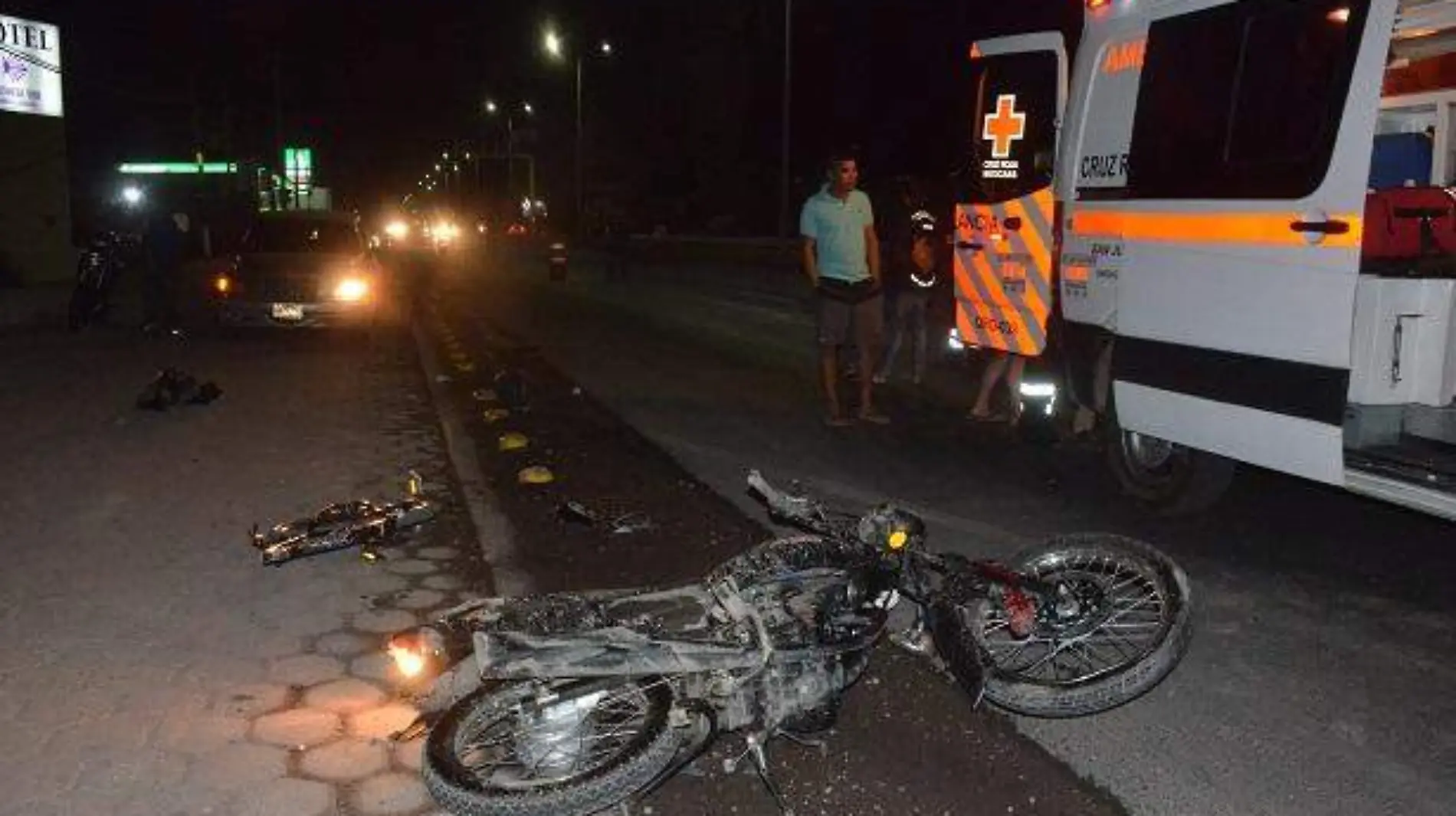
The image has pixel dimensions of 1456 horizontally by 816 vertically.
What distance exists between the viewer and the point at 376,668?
4523 millimetres

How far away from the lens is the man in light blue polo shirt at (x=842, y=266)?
904cm

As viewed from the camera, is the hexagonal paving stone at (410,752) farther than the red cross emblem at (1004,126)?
No

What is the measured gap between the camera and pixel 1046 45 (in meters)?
8.10

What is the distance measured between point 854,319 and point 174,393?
220 inches

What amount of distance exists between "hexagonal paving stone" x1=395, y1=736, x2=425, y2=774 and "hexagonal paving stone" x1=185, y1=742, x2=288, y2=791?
337 millimetres

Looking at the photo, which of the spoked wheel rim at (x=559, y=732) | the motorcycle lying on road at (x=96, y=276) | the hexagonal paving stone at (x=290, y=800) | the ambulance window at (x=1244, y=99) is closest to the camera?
the spoked wheel rim at (x=559, y=732)

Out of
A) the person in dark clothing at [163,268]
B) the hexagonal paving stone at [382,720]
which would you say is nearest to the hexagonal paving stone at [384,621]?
the hexagonal paving stone at [382,720]

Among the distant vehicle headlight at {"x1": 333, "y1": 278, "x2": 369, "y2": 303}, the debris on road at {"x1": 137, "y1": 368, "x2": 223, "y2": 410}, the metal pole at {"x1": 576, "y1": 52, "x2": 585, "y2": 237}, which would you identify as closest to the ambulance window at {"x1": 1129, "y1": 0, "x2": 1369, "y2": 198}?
the debris on road at {"x1": 137, "y1": 368, "x2": 223, "y2": 410}

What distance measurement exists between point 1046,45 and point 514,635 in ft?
20.7

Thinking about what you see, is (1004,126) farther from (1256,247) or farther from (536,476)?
(536,476)

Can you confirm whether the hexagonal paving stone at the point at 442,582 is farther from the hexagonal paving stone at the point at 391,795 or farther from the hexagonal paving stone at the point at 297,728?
the hexagonal paving stone at the point at 391,795

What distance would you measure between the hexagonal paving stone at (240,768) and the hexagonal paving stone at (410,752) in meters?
0.34

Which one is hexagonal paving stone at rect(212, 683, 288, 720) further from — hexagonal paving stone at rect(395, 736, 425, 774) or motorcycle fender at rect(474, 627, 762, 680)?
motorcycle fender at rect(474, 627, 762, 680)

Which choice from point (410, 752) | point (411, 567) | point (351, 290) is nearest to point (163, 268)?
point (351, 290)
